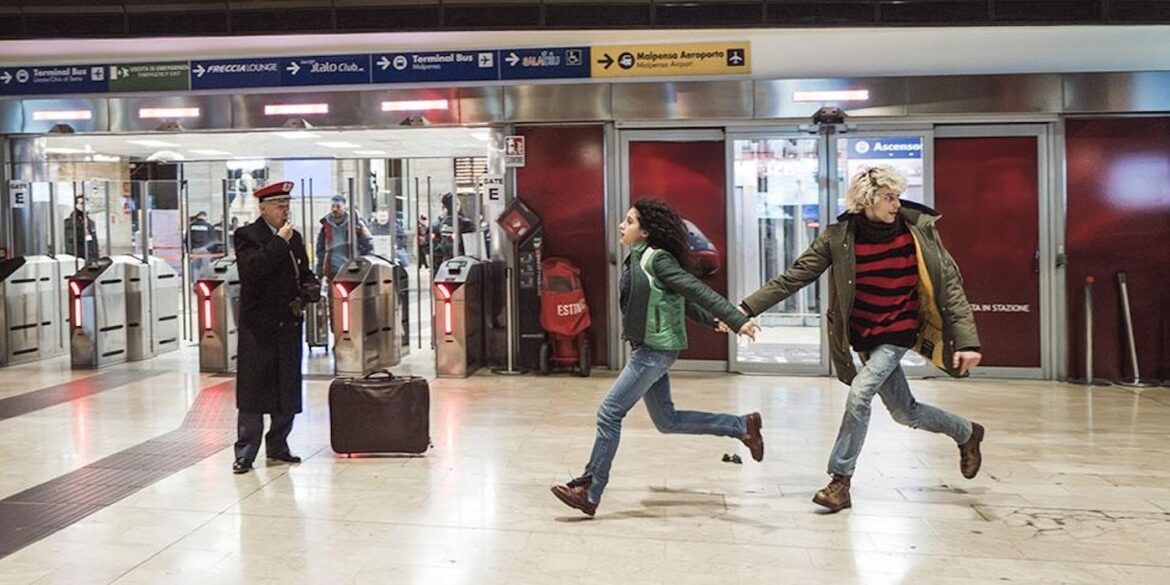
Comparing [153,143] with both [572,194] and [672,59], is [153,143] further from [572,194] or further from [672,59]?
→ [672,59]

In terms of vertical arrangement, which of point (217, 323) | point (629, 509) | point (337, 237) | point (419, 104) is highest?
point (419, 104)

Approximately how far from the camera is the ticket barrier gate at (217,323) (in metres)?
9.43

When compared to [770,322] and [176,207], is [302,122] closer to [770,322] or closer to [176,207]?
[176,207]

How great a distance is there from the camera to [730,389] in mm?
8188

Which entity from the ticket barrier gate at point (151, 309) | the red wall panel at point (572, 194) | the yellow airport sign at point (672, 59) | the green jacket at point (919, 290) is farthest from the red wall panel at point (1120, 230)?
the ticket barrier gate at point (151, 309)

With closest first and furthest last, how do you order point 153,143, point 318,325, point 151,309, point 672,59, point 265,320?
point 265,320 → point 672,59 → point 151,309 → point 318,325 → point 153,143

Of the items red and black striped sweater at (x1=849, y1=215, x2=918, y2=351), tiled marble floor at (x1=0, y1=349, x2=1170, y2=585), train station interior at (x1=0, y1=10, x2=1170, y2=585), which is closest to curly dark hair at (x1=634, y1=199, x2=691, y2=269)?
train station interior at (x1=0, y1=10, x2=1170, y2=585)

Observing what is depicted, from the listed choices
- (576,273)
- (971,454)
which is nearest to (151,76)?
(576,273)

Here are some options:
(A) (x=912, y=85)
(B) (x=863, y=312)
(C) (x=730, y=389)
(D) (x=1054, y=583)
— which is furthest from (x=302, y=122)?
(D) (x=1054, y=583)

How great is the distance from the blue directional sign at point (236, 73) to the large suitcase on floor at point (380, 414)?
4852 mm

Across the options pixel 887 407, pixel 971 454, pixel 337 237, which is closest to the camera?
pixel 887 407

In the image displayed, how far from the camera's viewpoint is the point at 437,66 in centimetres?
905

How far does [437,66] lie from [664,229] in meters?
5.36

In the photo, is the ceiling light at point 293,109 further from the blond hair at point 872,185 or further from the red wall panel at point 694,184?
the blond hair at point 872,185
